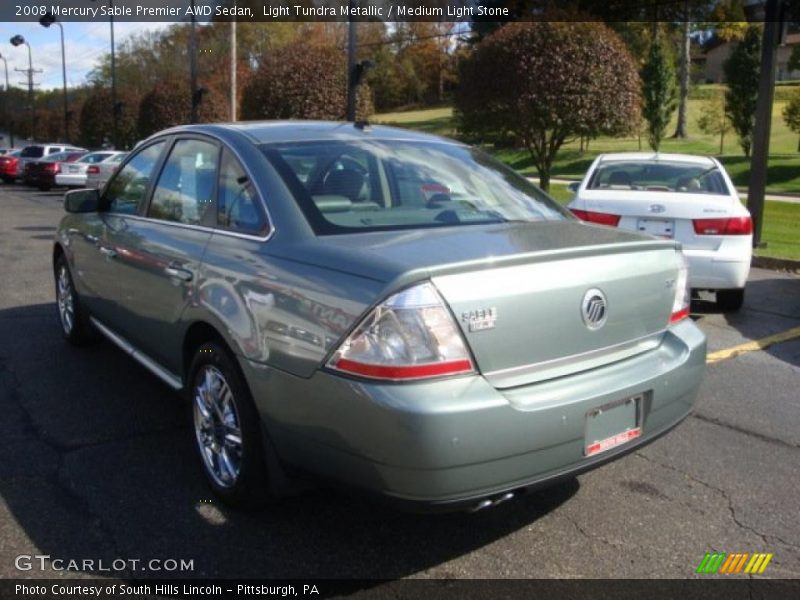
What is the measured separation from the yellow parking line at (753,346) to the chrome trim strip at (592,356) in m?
2.85

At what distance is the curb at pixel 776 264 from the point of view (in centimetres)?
1031

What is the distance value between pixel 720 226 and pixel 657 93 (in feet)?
115

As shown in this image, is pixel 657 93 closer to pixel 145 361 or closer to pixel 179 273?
pixel 145 361

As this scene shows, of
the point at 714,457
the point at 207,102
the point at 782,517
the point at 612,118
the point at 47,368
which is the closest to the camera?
the point at 782,517

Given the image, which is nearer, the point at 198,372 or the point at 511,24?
the point at 198,372

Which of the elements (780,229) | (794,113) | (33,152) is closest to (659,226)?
(780,229)

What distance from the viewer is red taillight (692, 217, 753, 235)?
6.81 m

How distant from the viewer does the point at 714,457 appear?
4.02m

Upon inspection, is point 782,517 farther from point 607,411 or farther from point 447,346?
point 447,346

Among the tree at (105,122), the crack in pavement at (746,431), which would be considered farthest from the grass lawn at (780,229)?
the tree at (105,122)

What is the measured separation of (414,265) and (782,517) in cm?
208

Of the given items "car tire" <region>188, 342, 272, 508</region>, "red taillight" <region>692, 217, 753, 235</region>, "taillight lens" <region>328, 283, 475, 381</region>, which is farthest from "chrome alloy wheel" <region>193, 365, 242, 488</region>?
"red taillight" <region>692, 217, 753, 235</region>

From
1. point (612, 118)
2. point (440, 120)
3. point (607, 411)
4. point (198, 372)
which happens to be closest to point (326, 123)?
point (198, 372)

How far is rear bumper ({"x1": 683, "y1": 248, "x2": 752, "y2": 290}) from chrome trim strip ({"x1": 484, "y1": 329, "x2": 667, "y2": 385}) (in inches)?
153
